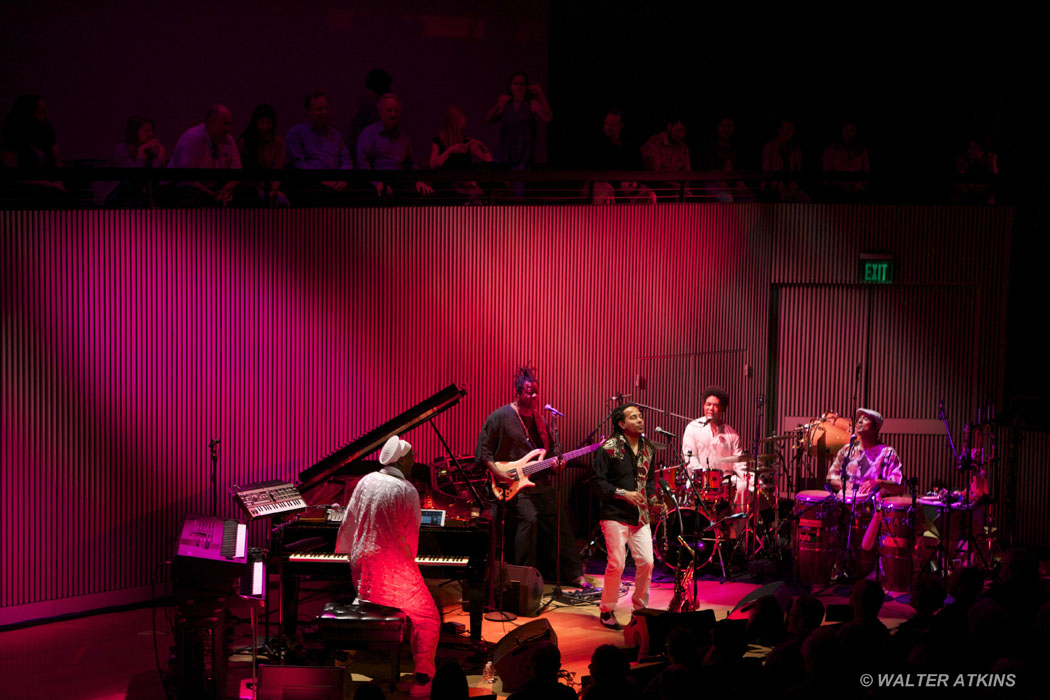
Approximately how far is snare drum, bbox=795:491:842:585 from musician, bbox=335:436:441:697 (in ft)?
13.2

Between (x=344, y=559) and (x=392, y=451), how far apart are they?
1.00 m

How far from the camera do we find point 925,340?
11375 mm

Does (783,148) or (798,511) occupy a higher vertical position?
(783,148)

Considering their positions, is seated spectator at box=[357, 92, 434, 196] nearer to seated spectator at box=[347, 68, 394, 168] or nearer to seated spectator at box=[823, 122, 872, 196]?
seated spectator at box=[347, 68, 394, 168]

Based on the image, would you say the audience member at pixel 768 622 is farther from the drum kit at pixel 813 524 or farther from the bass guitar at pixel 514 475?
the bass guitar at pixel 514 475

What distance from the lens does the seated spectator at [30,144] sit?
8.20 metres

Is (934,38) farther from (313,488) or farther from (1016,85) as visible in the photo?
(313,488)

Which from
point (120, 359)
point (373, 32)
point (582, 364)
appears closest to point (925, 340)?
point (582, 364)

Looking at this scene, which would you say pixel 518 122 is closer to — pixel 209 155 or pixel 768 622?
pixel 209 155

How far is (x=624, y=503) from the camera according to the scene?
836 centimetres

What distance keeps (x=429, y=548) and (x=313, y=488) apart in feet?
3.18

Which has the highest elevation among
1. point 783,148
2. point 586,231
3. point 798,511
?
point 783,148

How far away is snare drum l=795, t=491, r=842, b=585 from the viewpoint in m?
9.57

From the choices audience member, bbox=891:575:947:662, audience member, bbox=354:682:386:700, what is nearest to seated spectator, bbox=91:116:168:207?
audience member, bbox=354:682:386:700
